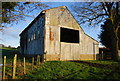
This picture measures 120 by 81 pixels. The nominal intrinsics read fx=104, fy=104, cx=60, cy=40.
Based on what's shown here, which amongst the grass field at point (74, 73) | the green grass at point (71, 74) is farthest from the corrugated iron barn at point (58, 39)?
the green grass at point (71, 74)

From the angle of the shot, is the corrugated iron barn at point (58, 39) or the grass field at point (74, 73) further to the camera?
the corrugated iron barn at point (58, 39)

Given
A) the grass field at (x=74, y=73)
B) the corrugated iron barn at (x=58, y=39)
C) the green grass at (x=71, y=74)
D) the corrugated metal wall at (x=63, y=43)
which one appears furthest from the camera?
the corrugated metal wall at (x=63, y=43)

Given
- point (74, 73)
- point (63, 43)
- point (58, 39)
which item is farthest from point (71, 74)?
point (63, 43)

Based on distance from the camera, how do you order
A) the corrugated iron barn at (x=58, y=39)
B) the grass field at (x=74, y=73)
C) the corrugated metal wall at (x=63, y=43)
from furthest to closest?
the corrugated metal wall at (x=63, y=43), the corrugated iron barn at (x=58, y=39), the grass field at (x=74, y=73)

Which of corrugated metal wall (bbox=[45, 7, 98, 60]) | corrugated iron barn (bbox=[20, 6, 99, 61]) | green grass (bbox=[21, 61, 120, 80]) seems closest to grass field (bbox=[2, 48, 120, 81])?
green grass (bbox=[21, 61, 120, 80])

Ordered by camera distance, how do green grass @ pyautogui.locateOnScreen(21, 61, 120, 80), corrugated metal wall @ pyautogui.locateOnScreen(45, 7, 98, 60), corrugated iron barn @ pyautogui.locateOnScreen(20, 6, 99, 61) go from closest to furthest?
green grass @ pyautogui.locateOnScreen(21, 61, 120, 80) < corrugated iron barn @ pyautogui.locateOnScreen(20, 6, 99, 61) < corrugated metal wall @ pyautogui.locateOnScreen(45, 7, 98, 60)

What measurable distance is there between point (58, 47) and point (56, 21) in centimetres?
387

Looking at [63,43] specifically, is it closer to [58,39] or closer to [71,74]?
→ [58,39]

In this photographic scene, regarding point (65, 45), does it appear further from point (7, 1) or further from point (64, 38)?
point (7, 1)

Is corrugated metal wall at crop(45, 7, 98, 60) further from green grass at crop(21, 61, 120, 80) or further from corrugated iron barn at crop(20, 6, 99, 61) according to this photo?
green grass at crop(21, 61, 120, 80)

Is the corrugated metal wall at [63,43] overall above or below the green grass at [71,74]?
above

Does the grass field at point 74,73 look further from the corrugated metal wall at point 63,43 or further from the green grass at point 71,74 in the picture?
the corrugated metal wall at point 63,43

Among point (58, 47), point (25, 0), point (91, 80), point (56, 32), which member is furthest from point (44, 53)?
point (91, 80)

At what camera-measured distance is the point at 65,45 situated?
52.4 ft
